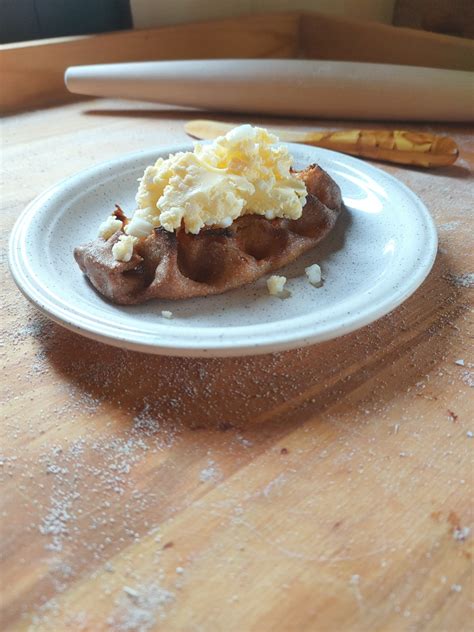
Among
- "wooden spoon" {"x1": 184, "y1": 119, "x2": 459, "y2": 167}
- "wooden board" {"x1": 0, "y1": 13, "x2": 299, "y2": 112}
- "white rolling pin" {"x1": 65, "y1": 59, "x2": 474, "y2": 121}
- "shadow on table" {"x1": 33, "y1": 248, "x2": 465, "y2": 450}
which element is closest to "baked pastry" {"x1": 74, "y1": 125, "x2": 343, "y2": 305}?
"shadow on table" {"x1": 33, "y1": 248, "x2": 465, "y2": 450}

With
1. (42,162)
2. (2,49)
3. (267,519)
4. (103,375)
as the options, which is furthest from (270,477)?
(2,49)

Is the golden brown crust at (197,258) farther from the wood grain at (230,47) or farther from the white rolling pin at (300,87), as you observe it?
the wood grain at (230,47)

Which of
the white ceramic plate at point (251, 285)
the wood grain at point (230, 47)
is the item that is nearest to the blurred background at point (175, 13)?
the wood grain at point (230, 47)

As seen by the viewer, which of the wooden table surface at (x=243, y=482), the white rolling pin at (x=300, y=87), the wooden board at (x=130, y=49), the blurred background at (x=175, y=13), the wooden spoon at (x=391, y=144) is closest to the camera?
the wooden table surface at (x=243, y=482)

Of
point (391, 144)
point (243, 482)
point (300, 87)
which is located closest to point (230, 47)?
point (300, 87)

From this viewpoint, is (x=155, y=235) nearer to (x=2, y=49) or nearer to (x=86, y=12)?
(x=2, y=49)

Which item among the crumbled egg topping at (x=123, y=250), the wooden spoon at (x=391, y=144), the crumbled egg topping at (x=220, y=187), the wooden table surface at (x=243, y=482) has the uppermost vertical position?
the crumbled egg topping at (x=220, y=187)
